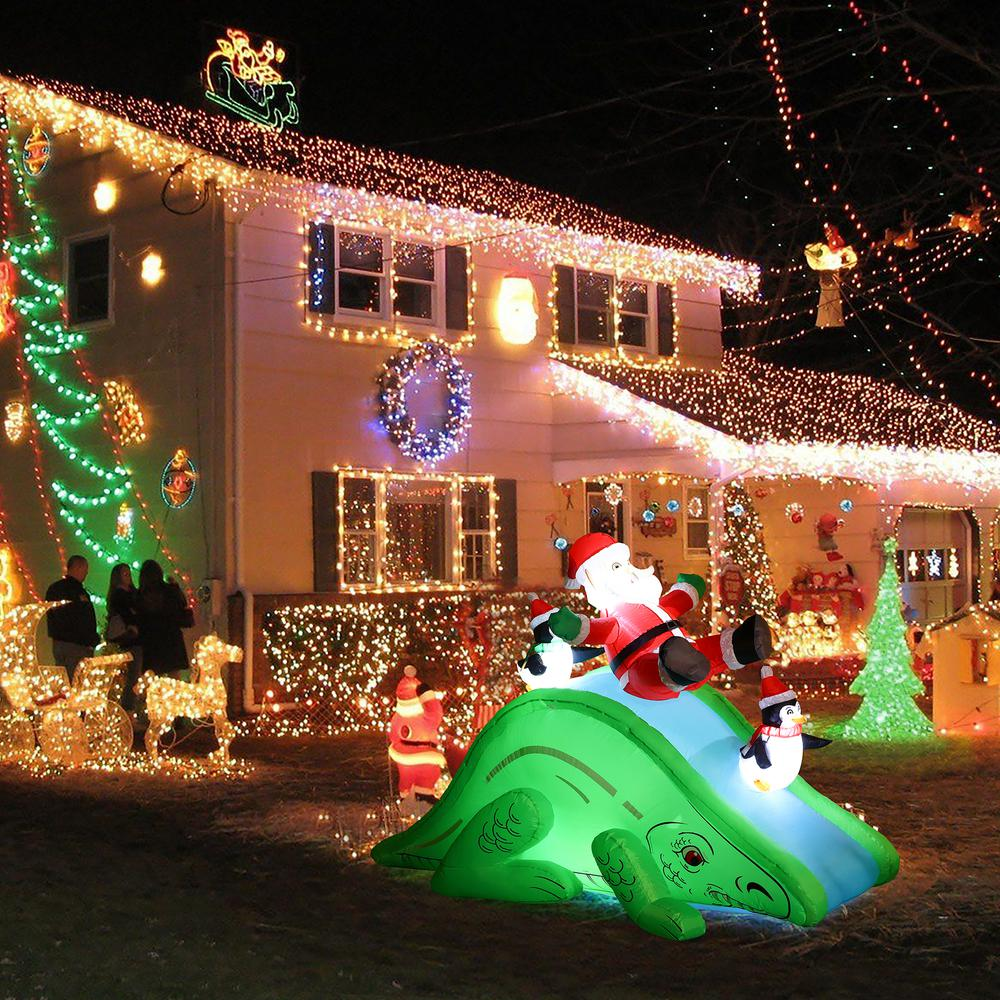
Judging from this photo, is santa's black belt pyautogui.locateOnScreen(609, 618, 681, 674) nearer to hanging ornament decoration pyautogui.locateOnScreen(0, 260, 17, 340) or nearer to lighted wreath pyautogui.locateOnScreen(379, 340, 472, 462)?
→ lighted wreath pyautogui.locateOnScreen(379, 340, 472, 462)

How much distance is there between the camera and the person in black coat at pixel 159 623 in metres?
14.1

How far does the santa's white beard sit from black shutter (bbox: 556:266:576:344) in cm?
1117

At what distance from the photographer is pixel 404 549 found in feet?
55.8

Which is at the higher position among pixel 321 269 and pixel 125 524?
pixel 321 269

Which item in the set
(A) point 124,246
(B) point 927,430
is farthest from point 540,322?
(B) point 927,430

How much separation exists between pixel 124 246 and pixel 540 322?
5219mm

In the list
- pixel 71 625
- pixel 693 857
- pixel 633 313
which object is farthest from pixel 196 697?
pixel 633 313

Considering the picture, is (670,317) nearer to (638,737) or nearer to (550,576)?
(550,576)

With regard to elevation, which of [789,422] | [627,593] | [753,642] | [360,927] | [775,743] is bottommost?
[360,927]

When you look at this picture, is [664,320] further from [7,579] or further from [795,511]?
[7,579]

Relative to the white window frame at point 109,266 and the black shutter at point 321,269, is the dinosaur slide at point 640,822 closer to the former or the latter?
the black shutter at point 321,269

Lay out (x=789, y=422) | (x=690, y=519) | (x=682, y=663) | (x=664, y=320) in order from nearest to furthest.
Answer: (x=682, y=663)
(x=789, y=422)
(x=664, y=320)
(x=690, y=519)

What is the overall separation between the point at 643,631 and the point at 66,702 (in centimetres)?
648

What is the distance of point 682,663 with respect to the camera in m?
6.92
